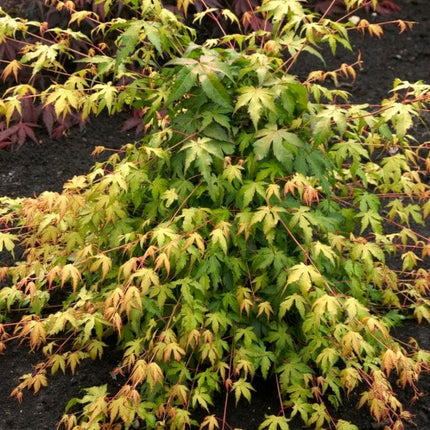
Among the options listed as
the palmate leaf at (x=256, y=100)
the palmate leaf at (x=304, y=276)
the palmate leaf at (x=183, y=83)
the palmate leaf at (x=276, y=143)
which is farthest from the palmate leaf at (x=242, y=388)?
the palmate leaf at (x=183, y=83)

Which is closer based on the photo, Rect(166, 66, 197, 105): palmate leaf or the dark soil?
Rect(166, 66, 197, 105): palmate leaf

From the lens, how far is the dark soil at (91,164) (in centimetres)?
350

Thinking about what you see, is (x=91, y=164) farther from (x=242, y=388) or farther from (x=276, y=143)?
(x=242, y=388)

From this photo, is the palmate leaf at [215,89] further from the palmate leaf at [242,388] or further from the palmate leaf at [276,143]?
the palmate leaf at [242,388]

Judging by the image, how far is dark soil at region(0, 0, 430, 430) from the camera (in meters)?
3.50

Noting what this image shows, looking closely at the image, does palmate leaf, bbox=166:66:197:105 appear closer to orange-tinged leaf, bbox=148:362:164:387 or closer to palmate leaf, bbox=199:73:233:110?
palmate leaf, bbox=199:73:233:110

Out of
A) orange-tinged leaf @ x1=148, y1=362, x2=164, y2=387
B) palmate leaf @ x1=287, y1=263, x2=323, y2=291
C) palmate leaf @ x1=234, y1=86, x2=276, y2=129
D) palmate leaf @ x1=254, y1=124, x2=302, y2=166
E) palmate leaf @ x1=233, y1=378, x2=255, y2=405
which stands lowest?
palmate leaf @ x1=233, y1=378, x2=255, y2=405

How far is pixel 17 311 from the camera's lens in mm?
4230

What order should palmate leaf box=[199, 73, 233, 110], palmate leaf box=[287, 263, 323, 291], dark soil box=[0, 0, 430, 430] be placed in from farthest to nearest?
1. dark soil box=[0, 0, 430, 430]
2. palmate leaf box=[199, 73, 233, 110]
3. palmate leaf box=[287, 263, 323, 291]

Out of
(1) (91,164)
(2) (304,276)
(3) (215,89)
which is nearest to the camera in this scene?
(2) (304,276)

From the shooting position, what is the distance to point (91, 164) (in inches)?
221

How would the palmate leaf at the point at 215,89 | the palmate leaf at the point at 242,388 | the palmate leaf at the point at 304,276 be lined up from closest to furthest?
the palmate leaf at the point at 304,276
the palmate leaf at the point at 215,89
the palmate leaf at the point at 242,388

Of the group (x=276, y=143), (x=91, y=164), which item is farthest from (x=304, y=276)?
(x=91, y=164)

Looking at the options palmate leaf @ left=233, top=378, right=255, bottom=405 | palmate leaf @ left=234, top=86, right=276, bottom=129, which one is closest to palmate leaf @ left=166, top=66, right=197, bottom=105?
palmate leaf @ left=234, top=86, right=276, bottom=129
